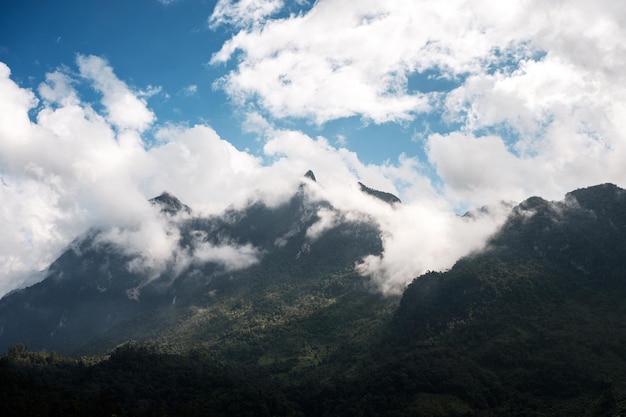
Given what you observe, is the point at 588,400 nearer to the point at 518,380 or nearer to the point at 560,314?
the point at 518,380

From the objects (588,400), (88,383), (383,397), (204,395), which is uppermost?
(88,383)

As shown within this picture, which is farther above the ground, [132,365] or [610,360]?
[132,365]

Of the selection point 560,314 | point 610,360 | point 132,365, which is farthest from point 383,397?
point 132,365

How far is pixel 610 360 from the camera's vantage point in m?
157

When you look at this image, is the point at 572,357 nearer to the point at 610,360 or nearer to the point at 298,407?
the point at 610,360

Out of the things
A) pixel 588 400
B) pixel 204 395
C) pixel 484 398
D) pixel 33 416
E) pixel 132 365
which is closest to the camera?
pixel 33 416

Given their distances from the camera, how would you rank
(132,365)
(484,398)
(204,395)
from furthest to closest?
1. (132,365)
2. (204,395)
3. (484,398)

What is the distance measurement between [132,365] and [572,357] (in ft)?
521

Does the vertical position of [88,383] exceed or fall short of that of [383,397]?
it exceeds it

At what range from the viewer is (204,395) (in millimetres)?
168625

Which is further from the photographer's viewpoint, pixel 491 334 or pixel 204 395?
pixel 491 334

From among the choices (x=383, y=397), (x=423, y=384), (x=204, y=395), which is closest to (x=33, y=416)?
(x=204, y=395)

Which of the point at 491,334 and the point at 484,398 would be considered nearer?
the point at 484,398

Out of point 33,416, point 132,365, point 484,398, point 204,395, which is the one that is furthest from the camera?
point 132,365
